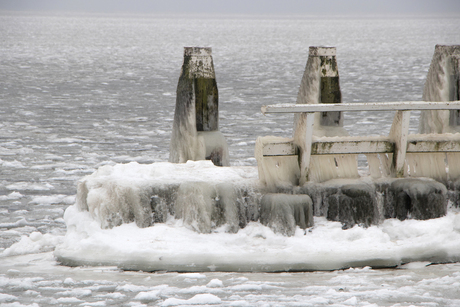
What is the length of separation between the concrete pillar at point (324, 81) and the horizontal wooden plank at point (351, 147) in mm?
1167

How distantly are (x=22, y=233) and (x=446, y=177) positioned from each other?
4.15m

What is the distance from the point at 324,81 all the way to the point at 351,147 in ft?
4.44

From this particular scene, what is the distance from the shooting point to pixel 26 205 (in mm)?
7504

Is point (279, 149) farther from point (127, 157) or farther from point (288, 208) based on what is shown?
point (127, 157)

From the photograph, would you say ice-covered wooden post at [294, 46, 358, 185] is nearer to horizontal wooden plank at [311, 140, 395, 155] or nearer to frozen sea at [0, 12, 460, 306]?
horizontal wooden plank at [311, 140, 395, 155]

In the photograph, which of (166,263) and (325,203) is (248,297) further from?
(325,203)

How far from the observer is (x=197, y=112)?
6.67 meters

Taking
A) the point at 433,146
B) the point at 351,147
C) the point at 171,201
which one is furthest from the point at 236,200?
the point at 433,146

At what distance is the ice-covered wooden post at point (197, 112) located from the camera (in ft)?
21.6

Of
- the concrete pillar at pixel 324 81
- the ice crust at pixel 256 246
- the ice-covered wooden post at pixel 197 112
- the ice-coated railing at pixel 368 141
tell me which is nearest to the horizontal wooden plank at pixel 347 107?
the ice-coated railing at pixel 368 141

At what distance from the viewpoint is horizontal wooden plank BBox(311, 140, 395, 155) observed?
19.1ft

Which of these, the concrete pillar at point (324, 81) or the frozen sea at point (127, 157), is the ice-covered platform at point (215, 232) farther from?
the concrete pillar at point (324, 81)

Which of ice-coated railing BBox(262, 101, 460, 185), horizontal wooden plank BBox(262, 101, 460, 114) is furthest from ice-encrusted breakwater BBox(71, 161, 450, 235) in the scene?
horizontal wooden plank BBox(262, 101, 460, 114)

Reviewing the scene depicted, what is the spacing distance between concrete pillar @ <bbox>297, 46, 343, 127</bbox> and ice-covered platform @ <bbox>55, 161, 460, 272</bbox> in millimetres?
1406
